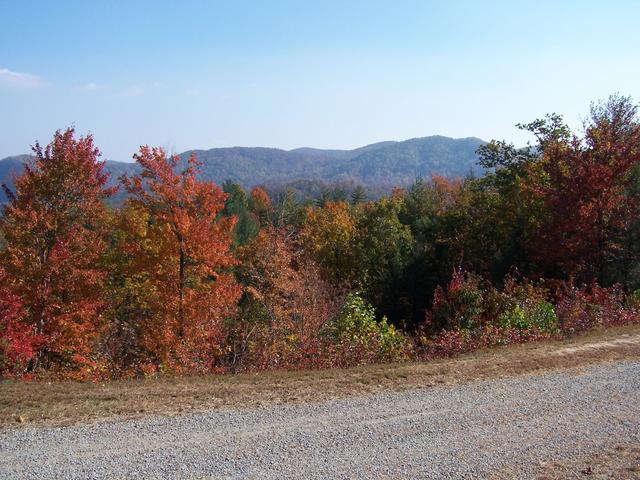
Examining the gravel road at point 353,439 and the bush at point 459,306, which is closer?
the gravel road at point 353,439

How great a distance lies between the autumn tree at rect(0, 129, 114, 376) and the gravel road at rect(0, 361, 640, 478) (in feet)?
38.0

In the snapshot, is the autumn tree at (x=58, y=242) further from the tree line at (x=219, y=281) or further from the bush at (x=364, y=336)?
the bush at (x=364, y=336)

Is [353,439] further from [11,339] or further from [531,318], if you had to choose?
[11,339]

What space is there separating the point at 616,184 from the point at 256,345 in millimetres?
13775

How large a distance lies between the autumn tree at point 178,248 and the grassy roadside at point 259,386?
10.4 m

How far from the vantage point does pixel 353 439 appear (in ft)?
22.1

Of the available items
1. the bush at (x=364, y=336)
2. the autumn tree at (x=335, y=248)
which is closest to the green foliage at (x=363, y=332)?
the bush at (x=364, y=336)

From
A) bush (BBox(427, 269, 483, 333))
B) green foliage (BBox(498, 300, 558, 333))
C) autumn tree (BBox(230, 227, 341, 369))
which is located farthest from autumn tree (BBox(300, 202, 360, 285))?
green foliage (BBox(498, 300, 558, 333))

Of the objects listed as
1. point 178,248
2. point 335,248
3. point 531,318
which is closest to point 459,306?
point 531,318

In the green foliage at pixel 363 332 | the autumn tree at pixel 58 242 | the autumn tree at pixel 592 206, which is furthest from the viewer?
the autumn tree at pixel 592 206

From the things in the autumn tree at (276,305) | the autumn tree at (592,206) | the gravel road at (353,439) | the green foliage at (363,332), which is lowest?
the autumn tree at (276,305)

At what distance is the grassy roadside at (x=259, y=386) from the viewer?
7555 millimetres

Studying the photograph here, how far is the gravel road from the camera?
5.93m

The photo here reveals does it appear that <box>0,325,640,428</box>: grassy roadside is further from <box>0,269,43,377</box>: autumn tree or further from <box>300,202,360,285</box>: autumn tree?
<box>300,202,360,285</box>: autumn tree
